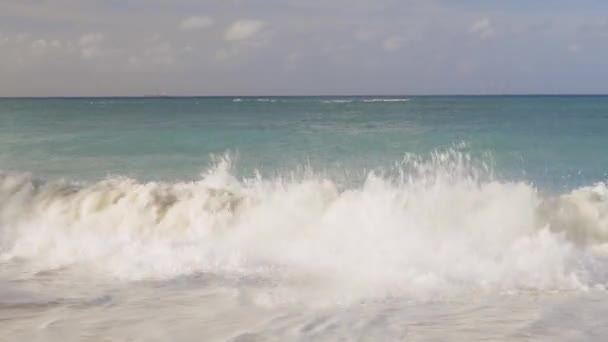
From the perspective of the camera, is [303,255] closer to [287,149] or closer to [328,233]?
[328,233]

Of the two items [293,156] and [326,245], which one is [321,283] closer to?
[326,245]

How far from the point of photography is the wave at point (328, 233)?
8508 mm

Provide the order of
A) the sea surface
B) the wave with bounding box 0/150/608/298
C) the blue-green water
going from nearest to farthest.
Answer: the sea surface < the wave with bounding box 0/150/608/298 < the blue-green water

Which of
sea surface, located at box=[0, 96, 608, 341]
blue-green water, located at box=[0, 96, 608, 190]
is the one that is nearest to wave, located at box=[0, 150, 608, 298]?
sea surface, located at box=[0, 96, 608, 341]

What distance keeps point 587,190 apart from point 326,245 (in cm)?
611

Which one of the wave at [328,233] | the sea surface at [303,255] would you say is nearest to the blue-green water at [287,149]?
the sea surface at [303,255]

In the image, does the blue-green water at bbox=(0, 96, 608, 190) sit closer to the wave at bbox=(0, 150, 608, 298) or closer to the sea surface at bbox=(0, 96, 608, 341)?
the sea surface at bbox=(0, 96, 608, 341)

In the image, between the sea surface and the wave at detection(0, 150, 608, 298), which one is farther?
the wave at detection(0, 150, 608, 298)

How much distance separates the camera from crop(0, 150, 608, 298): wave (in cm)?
851

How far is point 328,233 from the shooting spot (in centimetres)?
1059

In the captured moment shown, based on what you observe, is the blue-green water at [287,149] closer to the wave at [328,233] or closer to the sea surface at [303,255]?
the sea surface at [303,255]

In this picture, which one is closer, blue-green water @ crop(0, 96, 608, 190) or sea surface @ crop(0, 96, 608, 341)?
sea surface @ crop(0, 96, 608, 341)

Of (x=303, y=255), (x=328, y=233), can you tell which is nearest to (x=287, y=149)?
(x=328, y=233)

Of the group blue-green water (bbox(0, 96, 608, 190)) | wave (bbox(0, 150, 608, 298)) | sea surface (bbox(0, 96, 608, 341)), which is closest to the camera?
sea surface (bbox(0, 96, 608, 341))
